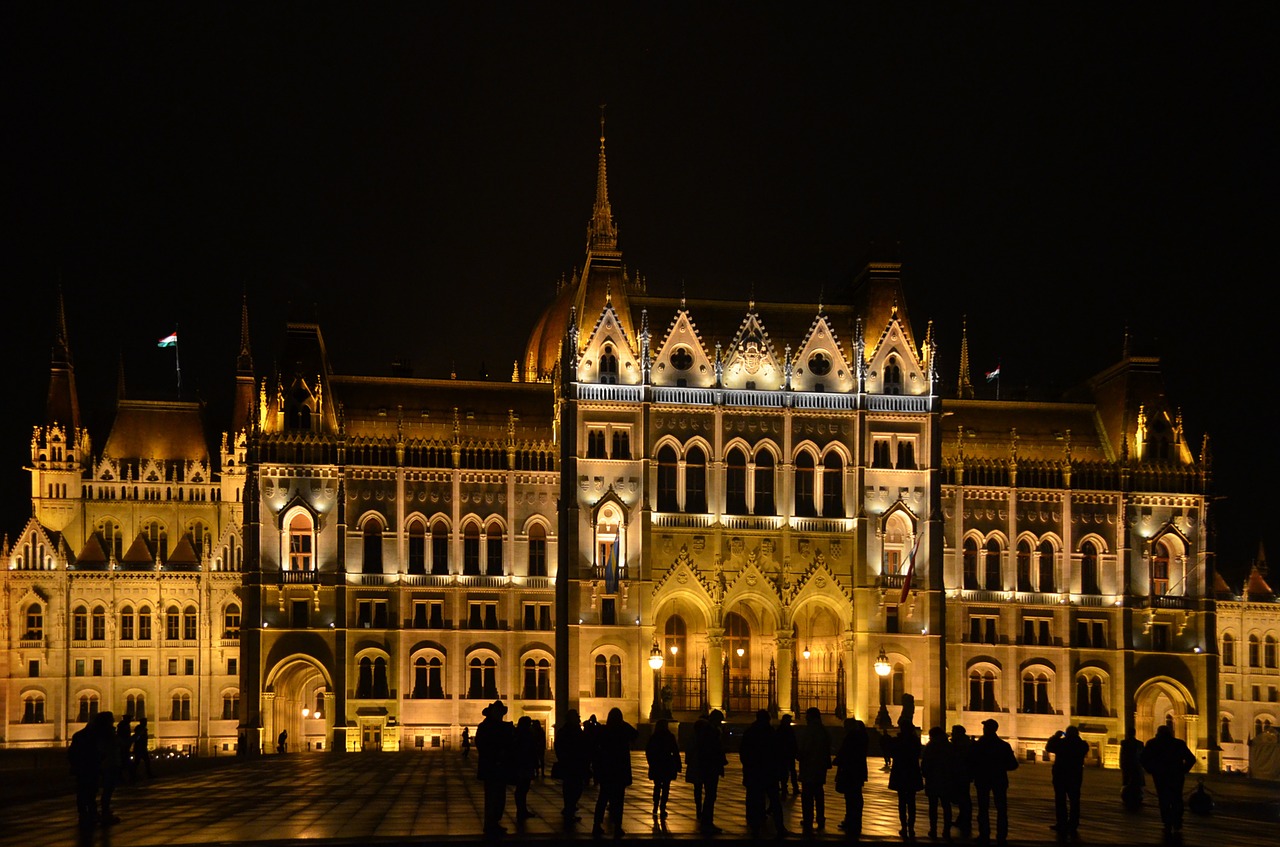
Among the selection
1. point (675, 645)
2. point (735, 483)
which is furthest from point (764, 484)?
point (675, 645)

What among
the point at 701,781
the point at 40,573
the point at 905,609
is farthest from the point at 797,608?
the point at 40,573

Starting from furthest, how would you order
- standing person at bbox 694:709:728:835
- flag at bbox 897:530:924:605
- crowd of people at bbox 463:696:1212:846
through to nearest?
flag at bbox 897:530:924:605
standing person at bbox 694:709:728:835
crowd of people at bbox 463:696:1212:846

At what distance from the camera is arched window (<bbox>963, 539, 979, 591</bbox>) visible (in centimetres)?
8831

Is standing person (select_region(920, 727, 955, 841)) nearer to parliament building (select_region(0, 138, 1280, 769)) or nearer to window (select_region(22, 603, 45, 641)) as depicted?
parliament building (select_region(0, 138, 1280, 769))

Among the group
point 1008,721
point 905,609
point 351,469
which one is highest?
point 351,469

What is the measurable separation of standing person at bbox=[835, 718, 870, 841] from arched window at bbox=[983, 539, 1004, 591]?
2144 inches

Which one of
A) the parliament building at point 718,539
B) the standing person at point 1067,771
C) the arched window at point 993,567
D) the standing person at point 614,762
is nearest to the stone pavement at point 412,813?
the standing person at point 1067,771

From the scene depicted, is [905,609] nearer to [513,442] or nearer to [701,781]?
[513,442]

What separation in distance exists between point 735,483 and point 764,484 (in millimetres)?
1493

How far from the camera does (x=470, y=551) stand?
283 feet

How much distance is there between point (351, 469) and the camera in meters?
84.7

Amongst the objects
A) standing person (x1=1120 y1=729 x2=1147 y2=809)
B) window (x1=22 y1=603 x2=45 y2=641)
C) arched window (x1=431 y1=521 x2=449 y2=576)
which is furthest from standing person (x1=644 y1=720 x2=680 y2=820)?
window (x1=22 y1=603 x2=45 y2=641)

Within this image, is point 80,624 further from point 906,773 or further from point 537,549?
point 906,773

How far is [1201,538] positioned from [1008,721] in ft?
46.8
